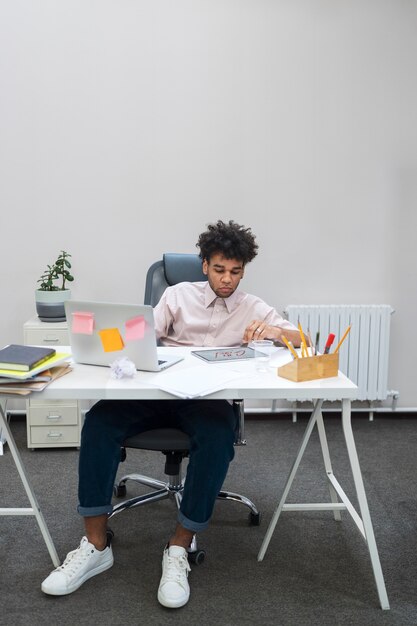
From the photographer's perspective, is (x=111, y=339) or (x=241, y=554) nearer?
(x=111, y=339)

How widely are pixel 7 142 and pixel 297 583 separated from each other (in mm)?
2616

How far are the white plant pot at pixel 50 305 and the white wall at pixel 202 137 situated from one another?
0.35m

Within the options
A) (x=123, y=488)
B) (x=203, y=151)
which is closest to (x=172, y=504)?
(x=123, y=488)

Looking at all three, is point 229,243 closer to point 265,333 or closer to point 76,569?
point 265,333

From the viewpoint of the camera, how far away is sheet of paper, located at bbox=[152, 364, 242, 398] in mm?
1697

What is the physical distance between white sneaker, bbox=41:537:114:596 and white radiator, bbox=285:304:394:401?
6.04 feet

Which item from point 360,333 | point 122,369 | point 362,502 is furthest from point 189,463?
point 360,333

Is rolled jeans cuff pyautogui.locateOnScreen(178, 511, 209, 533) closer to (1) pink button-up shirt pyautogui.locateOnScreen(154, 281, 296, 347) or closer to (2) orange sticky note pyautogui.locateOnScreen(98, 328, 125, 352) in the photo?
(2) orange sticky note pyautogui.locateOnScreen(98, 328, 125, 352)

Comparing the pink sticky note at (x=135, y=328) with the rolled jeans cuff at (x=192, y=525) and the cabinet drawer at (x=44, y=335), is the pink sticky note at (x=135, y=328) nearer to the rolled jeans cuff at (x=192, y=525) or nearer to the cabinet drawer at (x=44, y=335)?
the rolled jeans cuff at (x=192, y=525)

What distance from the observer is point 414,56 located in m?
3.43

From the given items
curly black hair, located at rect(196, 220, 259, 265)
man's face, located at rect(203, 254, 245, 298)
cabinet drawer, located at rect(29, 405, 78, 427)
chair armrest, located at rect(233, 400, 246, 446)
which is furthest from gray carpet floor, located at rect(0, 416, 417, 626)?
curly black hair, located at rect(196, 220, 259, 265)

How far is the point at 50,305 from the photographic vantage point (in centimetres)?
308

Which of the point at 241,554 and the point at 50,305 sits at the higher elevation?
the point at 50,305

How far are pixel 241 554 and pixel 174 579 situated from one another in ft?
1.21
